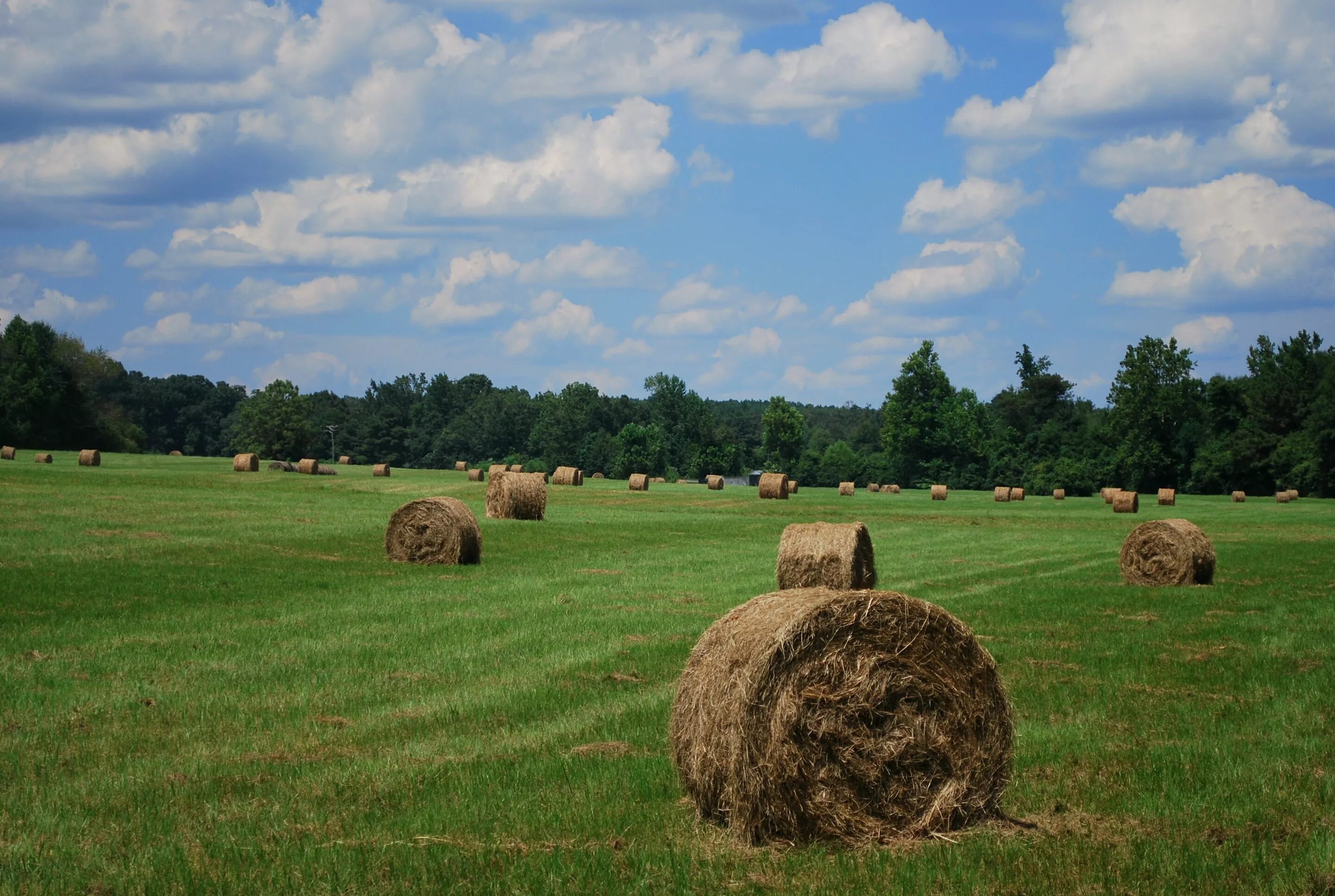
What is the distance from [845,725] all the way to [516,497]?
33.2 meters

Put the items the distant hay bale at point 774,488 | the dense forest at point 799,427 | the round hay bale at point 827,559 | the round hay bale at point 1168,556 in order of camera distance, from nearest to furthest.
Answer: the round hay bale at point 827,559 < the round hay bale at point 1168,556 < the distant hay bale at point 774,488 < the dense forest at point 799,427

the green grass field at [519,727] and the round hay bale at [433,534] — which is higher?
the round hay bale at [433,534]

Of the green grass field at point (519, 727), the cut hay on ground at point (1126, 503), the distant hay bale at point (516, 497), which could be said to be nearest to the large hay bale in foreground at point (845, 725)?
the green grass field at point (519, 727)

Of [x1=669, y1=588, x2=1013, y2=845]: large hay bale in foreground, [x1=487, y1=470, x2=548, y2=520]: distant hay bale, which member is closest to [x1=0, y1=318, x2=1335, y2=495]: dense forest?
[x1=487, y1=470, x2=548, y2=520]: distant hay bale

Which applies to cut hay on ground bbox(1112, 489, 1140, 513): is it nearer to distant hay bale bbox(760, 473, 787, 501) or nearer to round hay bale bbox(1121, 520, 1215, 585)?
distant hay bale bbox(760, 473, 787, 501)

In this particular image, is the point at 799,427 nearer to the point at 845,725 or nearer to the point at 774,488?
the point at 774,488

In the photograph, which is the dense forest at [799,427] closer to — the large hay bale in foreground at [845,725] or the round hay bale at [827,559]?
the round hay bale at [827,559]

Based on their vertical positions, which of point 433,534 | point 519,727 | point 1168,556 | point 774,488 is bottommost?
point 519,727

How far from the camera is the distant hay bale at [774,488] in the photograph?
6994cm

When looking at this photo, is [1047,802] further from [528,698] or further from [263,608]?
[263,608]

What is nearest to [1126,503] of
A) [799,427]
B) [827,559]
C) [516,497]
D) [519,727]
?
[516,497]

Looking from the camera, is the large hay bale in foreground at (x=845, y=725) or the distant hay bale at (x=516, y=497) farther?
the distant hay bale at (x=516, y=497)

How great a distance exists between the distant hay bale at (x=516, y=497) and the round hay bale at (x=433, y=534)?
42.8ft

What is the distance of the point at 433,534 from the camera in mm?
27859
